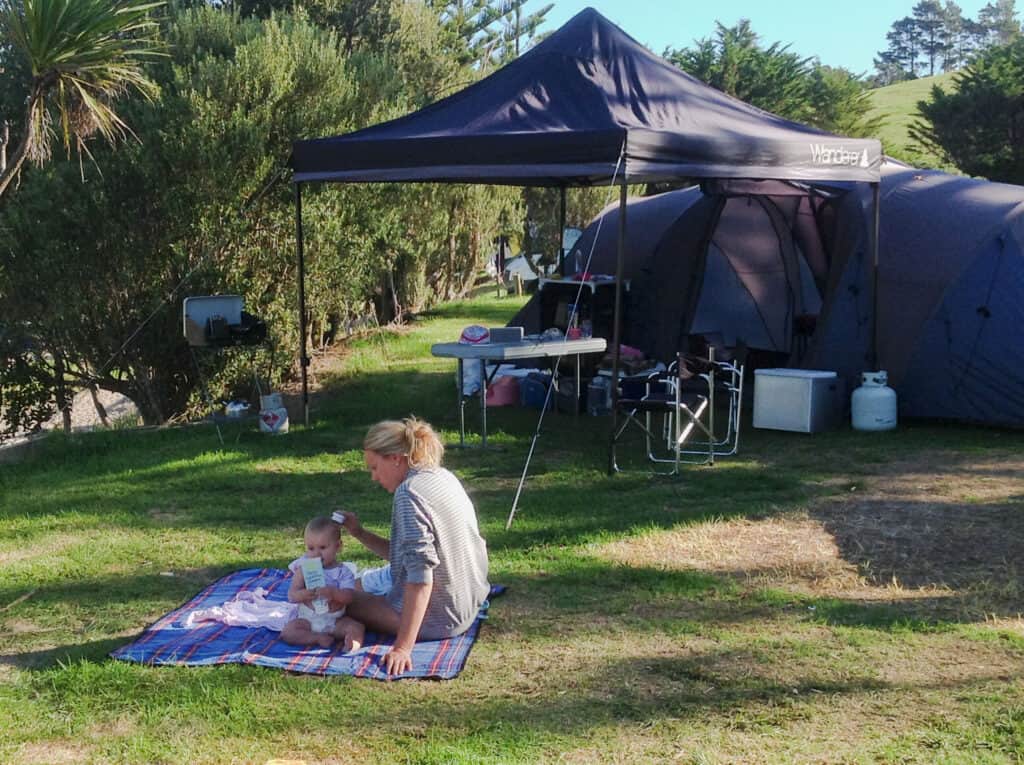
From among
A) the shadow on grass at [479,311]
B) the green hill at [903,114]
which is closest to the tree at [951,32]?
the green hill at [903,114]

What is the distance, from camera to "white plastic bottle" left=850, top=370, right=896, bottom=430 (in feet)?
26.2

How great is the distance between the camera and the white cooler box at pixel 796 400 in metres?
7.94

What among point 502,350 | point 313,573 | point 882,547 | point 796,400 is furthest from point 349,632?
point 796,400

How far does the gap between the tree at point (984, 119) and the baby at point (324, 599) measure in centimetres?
3141

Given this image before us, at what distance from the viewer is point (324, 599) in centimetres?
392

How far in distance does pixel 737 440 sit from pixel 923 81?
71115mm

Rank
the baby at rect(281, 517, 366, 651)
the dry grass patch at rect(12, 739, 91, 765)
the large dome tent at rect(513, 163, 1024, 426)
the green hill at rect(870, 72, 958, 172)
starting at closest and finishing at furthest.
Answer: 1. the dry grass patch at rect(12, 739, 91, 765)
2. the baby at rect(281, 517, 366, 651)
3. the large dome tent at rect(513, 163, 1024, 426)
4. the green hill at rect(870, 72, 958, 172)

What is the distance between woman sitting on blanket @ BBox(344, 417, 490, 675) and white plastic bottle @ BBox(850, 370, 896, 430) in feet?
15.6

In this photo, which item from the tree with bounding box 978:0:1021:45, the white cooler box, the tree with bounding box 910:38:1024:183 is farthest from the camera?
the tree with bounding box 978:0:1021:45

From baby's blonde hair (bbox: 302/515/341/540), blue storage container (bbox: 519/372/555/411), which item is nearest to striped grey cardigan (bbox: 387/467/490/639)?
baby's blonde hair (bbox: 302/515/341/540)

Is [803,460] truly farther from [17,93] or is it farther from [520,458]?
[17,93]

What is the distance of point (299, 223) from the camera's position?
8.13 meters

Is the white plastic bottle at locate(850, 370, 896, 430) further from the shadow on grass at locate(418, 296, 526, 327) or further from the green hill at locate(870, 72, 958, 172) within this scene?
the green hill at locate(870, 72, 958, 172)

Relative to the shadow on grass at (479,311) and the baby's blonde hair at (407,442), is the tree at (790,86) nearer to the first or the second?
the shadow on grass at (479,311)
